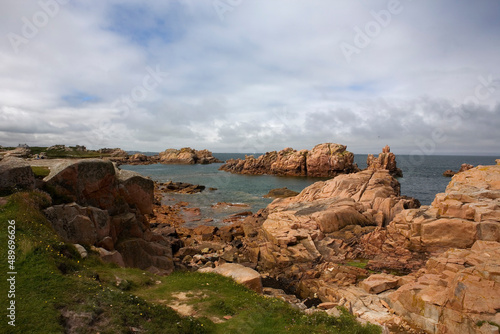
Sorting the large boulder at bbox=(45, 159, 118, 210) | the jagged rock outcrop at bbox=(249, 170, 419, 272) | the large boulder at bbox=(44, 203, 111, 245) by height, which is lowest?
the jagged rock outcrop at bbox=(249, 170, 419, 272)

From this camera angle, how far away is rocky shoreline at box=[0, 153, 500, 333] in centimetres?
1498

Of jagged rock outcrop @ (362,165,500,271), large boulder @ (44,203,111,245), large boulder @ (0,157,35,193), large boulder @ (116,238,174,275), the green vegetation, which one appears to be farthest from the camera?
jagged rock outcrop @ (362,165,500,271)

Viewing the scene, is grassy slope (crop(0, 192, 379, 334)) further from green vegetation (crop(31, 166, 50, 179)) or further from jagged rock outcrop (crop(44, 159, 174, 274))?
green vegetation (crop(31, 166, 50, 179))

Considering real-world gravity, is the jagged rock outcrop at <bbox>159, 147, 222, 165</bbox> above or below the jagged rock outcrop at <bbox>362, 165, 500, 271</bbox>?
above

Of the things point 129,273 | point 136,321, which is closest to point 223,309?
point 136,321

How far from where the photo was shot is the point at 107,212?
19844 mm

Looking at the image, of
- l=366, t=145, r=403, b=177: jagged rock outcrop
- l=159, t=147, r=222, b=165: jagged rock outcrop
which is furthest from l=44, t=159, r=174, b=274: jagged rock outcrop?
l=159, t=147, r=222, b=165: jagged rock outcrop

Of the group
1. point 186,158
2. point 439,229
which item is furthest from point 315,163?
point 186,158

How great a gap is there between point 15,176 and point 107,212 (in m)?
5.73

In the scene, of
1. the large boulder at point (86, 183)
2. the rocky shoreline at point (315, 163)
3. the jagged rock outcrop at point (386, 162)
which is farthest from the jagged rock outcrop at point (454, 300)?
the jagged rock outcrop at point (386, 162)

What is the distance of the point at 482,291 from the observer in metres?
13.8

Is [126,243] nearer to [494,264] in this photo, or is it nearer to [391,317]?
[391,317]

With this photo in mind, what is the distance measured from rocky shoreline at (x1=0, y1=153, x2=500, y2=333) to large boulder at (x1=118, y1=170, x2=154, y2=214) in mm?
88

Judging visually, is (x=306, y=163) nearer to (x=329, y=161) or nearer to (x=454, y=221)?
(x=329, y=161)
